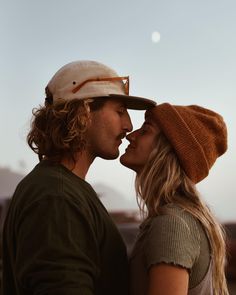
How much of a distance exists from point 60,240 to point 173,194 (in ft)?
2.35

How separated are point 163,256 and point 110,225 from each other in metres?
0.32

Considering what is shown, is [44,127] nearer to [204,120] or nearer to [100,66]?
[100,66]

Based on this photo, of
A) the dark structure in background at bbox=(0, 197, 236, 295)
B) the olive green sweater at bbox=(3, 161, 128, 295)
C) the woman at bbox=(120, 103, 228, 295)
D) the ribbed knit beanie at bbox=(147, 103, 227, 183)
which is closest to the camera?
the olive green sweater at bbox=(3, 161, 128, 295)

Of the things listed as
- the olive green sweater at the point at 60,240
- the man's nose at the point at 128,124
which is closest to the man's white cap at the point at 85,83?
the man's nose at the point at 128,124

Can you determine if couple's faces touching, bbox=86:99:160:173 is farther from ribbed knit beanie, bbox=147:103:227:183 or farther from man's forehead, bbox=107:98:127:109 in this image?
ribbed knit beanie, bbox=147:103:227:183

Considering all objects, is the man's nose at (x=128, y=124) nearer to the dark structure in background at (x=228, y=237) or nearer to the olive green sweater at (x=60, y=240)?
the olive green sweater at (x=60, y=240)

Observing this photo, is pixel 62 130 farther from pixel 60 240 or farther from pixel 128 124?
pixel 60 240

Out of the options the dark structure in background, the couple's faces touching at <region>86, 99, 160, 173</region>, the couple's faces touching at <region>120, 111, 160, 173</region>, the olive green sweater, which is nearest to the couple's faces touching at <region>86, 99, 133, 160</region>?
the couple's faces touching at <region>86, 99, 160, 173</region>

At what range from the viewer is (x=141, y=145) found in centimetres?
256

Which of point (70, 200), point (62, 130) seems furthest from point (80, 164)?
point (70, 200)

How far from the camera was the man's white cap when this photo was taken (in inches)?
93.6

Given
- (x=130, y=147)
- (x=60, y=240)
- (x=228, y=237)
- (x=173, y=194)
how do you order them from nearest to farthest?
(x=60, y=240) < (x=173, y=194) < (x=130, y=147) < (x=228, y=237)

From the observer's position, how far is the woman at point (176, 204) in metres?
A: 1.88

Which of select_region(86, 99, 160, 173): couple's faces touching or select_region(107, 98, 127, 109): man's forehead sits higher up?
select_region(107, 98, 127, 109): man's forehead
